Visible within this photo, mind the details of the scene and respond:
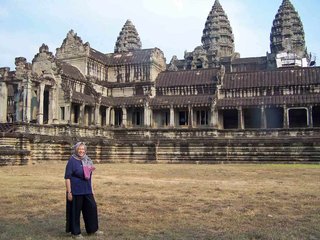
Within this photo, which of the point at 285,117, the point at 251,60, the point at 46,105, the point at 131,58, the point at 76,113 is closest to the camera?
the point at 285,117

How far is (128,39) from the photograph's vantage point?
98.8m

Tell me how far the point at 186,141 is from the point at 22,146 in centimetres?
1508

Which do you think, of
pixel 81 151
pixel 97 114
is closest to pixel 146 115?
pixel 97 114

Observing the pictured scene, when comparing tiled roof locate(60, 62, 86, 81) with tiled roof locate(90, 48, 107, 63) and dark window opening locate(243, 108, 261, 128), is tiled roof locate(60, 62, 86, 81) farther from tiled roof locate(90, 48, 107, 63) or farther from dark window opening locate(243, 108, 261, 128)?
dark window opening locate(243, 108, 261, 128)

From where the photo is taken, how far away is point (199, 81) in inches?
2031

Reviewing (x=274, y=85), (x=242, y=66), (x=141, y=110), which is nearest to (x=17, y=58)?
(x=141, y=110)

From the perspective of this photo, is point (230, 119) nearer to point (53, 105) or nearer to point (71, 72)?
point (71, 72)

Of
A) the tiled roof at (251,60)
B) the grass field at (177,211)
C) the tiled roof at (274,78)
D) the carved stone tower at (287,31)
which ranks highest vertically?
the carved stone tower at (287,31)

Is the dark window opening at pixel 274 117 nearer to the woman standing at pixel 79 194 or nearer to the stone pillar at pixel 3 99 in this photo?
the stone pillar at pixel 3 99

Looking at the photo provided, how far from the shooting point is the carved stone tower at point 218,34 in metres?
91.2

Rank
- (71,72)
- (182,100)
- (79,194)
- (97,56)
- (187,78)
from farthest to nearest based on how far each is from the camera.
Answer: (97,56) → (187,78) → (182,100) → (71,72) → (79,194)

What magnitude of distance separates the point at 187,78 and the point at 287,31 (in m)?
40.5

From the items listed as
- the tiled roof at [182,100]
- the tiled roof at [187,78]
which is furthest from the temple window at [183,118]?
the tiled roof at [187,78]

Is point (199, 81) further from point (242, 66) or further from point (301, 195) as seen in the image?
point (301, 195)
